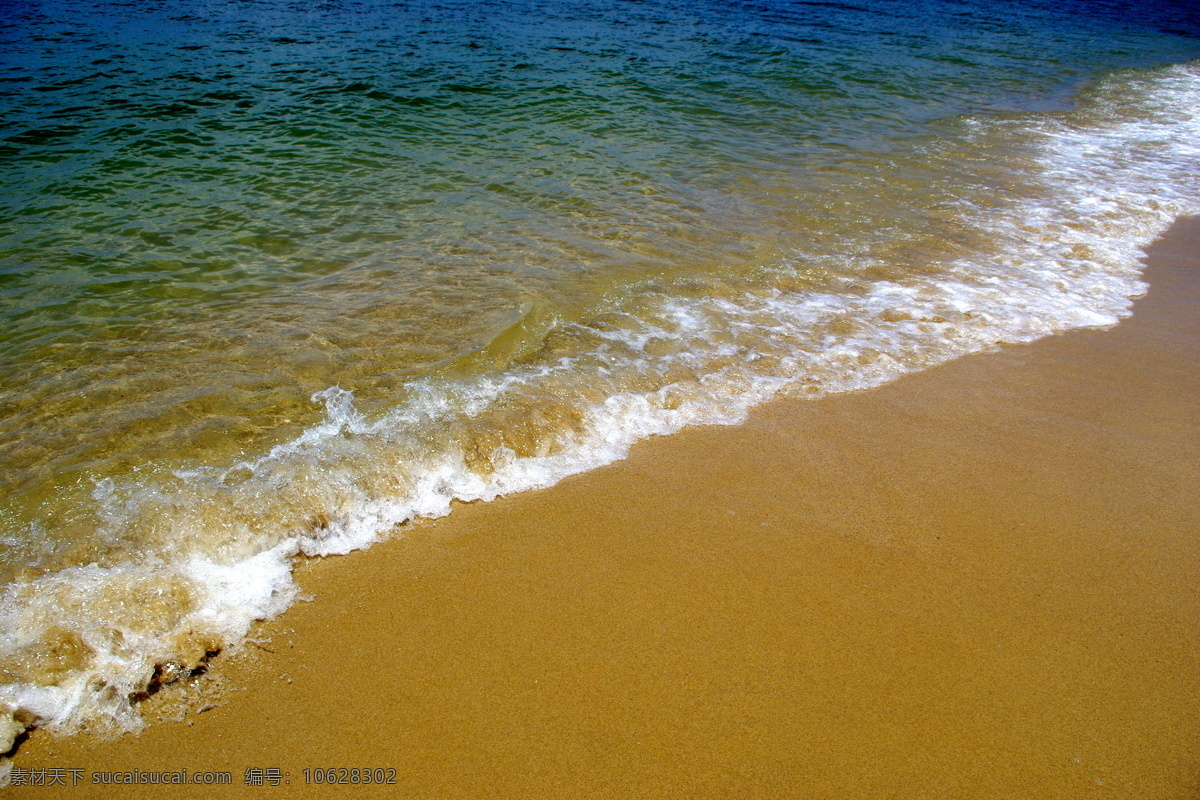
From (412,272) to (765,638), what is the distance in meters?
4.43

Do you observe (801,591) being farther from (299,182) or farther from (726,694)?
(299,182)

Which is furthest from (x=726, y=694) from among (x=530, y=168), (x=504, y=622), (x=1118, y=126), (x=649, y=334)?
(x=1118, y=126)

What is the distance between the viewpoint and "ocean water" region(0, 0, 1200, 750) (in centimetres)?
336

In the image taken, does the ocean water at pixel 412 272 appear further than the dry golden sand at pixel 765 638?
Yes

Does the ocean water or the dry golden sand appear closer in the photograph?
the dry golden sand

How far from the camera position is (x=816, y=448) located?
13.4 ft

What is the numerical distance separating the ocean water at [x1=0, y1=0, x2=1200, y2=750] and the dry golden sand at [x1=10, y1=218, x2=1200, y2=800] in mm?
343

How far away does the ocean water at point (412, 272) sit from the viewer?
3.36m

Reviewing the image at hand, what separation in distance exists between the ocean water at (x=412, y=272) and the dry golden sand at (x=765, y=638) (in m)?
0.34

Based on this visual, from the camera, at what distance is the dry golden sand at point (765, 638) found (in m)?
2.45

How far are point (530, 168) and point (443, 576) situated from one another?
6541 millimetres

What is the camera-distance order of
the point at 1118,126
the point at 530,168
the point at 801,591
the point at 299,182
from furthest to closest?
the point at 1118,126, the point at 530,168, the point at 299,182, the point at 801,591

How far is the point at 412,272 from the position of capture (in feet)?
20.0

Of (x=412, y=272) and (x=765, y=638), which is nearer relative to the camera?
(x=765, y=638)
